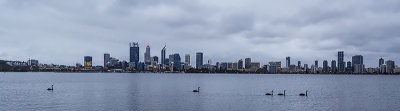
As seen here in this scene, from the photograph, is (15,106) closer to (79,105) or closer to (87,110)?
(79,105)

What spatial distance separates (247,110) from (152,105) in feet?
55.3

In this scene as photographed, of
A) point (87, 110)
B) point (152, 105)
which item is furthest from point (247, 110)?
point (87, 110)

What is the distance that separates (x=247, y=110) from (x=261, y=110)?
2487 millimetres

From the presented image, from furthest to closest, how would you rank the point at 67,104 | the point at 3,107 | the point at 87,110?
1. the point at 67,104
2. the point at 3,107
3. the point at 87,110

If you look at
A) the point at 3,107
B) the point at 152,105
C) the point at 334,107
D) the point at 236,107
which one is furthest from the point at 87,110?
the point at 334,107

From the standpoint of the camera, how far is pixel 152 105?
61.0 m

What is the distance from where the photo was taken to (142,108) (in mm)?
57156

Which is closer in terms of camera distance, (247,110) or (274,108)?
(247,110)

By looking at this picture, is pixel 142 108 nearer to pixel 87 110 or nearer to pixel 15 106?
pixel 87 110

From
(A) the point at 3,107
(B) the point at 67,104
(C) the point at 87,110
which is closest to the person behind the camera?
(C) the point at 87,110

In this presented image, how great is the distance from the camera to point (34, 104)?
62.4 metres

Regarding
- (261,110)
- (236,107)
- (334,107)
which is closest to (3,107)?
(236,107)

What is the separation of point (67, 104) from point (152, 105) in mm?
15512

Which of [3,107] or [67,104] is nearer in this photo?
[3,107]
